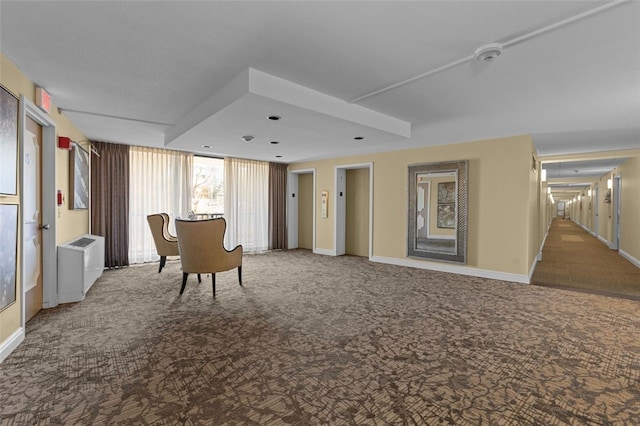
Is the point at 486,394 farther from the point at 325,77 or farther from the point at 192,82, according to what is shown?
the point at 192,82

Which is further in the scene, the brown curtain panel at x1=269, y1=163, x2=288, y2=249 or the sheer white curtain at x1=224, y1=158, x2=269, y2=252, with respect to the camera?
the brown curtain panel at x1=269, y1=163, x2=288, y2=249

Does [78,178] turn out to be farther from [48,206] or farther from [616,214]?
[616,214]

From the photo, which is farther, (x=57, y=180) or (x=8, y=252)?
(x=57, y=180)

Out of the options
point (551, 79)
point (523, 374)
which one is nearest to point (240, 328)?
point (523, 374)

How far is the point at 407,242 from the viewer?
643 centimetres

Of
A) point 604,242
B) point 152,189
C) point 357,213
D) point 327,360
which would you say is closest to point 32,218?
point 152,189

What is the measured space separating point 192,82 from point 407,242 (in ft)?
16.1

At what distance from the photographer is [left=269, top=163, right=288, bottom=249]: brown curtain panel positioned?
8.33 m

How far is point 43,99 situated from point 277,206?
5.56 meters

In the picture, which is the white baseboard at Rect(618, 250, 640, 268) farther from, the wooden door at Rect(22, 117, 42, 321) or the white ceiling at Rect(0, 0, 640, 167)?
the wooden door at Rect(22, 117, 42, 321)

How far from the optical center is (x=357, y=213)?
7930mm

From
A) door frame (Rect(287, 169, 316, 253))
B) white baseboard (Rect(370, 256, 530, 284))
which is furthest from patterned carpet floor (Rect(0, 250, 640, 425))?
door frame (Rect(287, 169, 316, 253))

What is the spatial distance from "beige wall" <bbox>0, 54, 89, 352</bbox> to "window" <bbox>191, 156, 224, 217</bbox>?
2390 millimetres

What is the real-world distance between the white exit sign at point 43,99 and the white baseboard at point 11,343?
7.27 feet
